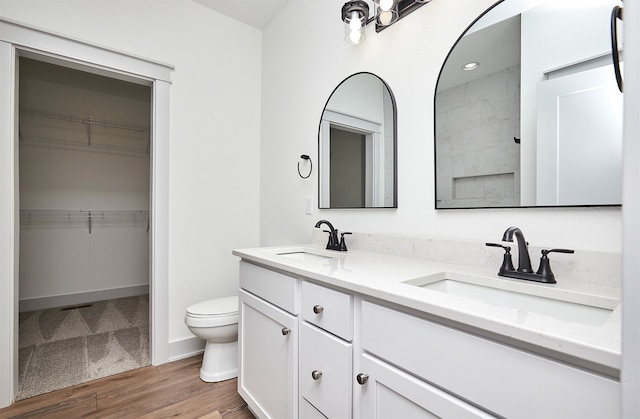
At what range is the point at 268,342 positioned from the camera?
137 centimetres

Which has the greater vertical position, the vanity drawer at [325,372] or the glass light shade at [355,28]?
the glass light shade at [355,28]

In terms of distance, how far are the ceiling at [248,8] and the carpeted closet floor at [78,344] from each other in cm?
266

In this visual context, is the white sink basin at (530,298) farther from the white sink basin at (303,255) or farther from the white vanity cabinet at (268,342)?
the white sink basin at (303,255)

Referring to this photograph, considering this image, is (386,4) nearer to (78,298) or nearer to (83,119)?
(83,119)

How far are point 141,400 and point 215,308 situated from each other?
23.6 inches

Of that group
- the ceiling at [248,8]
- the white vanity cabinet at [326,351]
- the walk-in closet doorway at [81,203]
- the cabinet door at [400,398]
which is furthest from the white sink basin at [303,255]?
the ceiling at [248,8]

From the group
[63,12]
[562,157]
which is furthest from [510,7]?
[63,12]

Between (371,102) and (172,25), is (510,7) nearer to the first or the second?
(371,102)

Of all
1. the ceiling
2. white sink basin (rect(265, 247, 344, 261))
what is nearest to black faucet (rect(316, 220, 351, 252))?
white sink basin (rect(265, 247, 344, 261))

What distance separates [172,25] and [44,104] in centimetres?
211

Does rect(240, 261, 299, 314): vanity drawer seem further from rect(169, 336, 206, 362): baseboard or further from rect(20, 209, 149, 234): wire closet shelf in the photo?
rect(20, 209, 149, 234): wire closet shelf

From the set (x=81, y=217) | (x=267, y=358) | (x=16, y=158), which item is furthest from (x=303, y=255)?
(x=81, y=217)

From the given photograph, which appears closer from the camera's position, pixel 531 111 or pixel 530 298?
pixel 530 298

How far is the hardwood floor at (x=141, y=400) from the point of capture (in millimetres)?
1604
